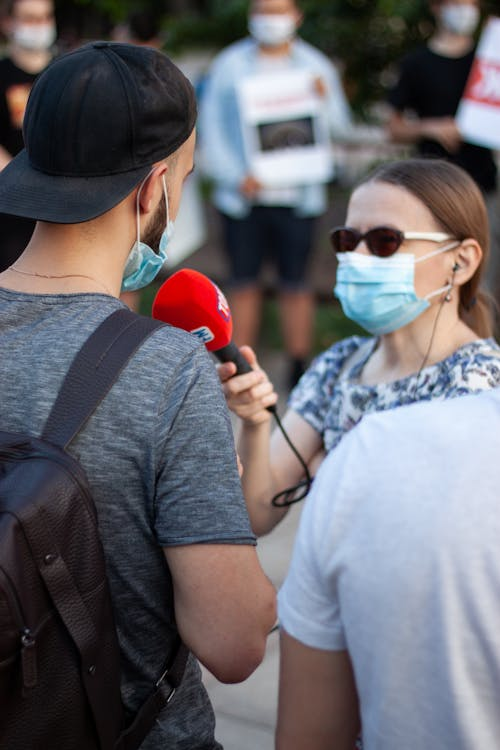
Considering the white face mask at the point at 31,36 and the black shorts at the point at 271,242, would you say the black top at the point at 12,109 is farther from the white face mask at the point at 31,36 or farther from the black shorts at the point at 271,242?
the black shorts at the point at 271,242

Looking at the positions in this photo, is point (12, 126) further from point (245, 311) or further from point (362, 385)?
point (362, 385)

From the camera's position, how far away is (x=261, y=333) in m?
7.85

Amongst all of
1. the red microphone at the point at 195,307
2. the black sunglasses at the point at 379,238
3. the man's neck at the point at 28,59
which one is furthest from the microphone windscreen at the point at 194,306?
the man's neck at the point at 28,59

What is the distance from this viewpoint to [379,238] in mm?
2773

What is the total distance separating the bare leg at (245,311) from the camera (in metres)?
6.62

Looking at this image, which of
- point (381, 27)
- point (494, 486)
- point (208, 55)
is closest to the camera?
point (494, 486)

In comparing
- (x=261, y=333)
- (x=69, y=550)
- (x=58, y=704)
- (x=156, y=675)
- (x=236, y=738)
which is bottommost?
(x=261, y=333)

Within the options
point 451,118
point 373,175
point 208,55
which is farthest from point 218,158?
point 208,55

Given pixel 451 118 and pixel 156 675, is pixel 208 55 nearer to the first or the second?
pixel 451 118

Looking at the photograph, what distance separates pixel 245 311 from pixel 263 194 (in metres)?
0.79

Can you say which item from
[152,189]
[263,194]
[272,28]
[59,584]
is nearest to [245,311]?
[263,194]

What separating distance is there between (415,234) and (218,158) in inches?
152

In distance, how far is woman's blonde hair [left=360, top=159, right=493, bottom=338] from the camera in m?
2.80

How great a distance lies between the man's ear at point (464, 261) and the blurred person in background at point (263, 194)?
11.9ft
